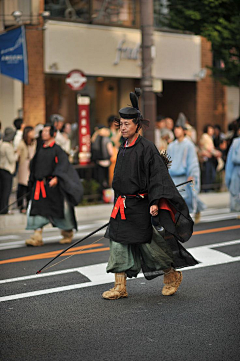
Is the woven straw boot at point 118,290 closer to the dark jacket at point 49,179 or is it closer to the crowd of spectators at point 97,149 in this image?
the dark jacket at point 49,179

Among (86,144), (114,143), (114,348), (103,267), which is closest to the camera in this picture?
(114,348)

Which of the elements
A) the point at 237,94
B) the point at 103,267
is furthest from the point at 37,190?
the point at 237,94

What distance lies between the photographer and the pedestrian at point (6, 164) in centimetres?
1211

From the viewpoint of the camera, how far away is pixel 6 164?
480 inches

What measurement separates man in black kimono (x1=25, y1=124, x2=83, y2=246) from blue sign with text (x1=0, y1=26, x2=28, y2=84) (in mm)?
3844

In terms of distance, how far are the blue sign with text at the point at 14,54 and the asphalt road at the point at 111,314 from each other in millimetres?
5622

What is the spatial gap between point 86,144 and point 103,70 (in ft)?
10.4

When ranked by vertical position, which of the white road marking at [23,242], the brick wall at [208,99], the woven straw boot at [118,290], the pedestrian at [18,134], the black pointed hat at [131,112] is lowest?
the white road marking at [23,242]

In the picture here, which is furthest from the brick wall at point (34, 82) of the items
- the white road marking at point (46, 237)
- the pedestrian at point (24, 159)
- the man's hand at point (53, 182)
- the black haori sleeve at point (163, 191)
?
the black haori sleeve at point (163, 191)

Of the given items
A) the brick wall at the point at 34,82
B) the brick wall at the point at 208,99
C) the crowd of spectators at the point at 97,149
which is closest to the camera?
the crowd of spectators at the point at 97,149

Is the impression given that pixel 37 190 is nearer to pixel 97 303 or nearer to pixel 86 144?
pixel 97 303

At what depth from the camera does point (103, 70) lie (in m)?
18.6

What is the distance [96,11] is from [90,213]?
23.8 feet

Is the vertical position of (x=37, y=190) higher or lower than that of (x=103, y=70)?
lower
